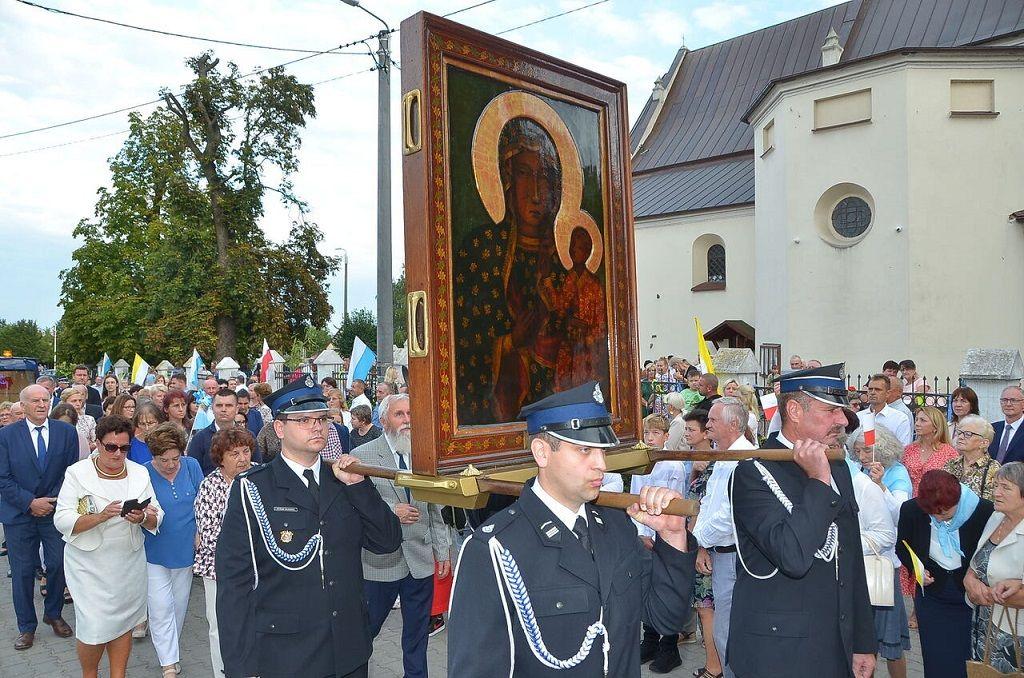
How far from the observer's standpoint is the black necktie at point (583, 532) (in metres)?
2.73

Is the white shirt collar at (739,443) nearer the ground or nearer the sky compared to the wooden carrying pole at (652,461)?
nearer the ground

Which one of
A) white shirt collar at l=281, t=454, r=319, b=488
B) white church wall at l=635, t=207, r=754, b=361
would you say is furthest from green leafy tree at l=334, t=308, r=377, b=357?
white shirt collar at l=281, t=454, r=319, b=488

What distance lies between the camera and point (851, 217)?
27.6 metres

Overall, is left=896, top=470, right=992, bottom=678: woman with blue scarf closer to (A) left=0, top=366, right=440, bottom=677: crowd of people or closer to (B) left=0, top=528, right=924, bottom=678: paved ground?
(B) left=0, top=528, right=924, bottom=678: paved ground

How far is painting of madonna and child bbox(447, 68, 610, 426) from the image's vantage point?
A: 3514mm

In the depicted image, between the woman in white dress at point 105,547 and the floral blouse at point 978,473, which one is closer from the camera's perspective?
the woman in white dress at point 105,547

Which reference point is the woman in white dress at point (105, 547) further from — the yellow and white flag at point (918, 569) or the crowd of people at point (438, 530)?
the yellow and white flag at point (918, 569)

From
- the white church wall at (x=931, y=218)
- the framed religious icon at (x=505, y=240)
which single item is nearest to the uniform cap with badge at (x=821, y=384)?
the framed religious icon at (x=505, y=240)

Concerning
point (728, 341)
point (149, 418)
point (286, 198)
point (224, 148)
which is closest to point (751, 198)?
point (728, 341)

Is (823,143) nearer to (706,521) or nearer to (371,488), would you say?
(706,521)

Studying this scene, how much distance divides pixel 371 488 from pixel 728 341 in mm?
31408

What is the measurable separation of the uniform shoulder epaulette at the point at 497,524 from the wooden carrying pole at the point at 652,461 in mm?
219

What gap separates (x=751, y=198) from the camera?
110ft

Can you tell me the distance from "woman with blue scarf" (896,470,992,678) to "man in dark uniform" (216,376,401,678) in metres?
3.38
